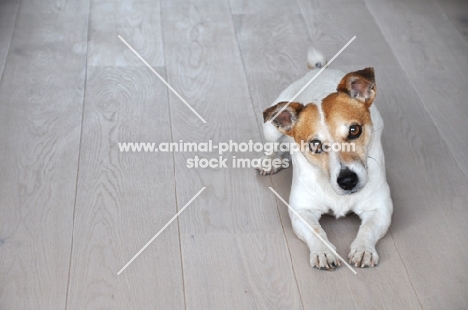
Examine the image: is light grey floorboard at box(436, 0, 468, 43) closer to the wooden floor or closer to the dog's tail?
the wooden floor

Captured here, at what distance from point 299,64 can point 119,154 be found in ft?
3.55

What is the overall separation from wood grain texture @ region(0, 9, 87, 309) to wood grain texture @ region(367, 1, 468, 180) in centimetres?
156

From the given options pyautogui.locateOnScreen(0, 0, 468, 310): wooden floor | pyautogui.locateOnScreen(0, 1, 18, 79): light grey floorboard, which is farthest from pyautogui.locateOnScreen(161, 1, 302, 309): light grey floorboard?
pyautogui.locateOnScreen(0, 1, 18, 79): light grey floorboard

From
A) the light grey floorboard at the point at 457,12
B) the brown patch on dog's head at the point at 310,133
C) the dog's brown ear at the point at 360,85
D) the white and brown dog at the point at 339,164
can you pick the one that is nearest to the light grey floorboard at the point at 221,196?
the white and brown dog at the point at 339,164

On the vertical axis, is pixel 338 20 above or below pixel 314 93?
below

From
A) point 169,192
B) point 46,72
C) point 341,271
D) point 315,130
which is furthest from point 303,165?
point 46,72

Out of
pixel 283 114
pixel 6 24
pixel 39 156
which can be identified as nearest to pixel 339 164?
pixel 283 114

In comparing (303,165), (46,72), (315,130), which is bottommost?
(46,72)

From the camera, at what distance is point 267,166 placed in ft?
8.26

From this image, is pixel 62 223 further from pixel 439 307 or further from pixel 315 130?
pixel 439 307

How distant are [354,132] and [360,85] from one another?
0.16 m

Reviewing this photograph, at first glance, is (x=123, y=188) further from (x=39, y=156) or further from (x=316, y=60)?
(x=316, y=60)

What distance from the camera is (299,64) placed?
3.20 m

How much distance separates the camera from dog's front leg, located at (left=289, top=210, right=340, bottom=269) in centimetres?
206
